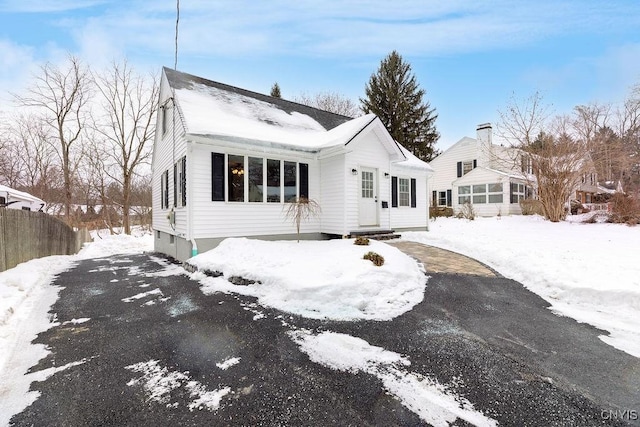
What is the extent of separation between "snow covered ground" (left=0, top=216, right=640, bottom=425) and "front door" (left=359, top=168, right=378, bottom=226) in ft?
7.13

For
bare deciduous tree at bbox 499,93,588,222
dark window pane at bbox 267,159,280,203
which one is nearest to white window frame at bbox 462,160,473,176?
bare deciduous tree at bbox 499,93,588,222

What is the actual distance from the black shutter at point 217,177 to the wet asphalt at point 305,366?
148 inches

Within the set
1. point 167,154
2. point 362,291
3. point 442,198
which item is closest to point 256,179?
point 167,154

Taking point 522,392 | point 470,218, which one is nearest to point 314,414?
point 522,392

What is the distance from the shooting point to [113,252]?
1345 cm

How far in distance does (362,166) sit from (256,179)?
384cm

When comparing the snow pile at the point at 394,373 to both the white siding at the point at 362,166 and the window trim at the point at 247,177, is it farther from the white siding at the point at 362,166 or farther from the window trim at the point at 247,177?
the white siding at the point at 362,166

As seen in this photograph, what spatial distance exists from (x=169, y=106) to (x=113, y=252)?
812 cm

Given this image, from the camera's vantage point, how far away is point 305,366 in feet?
9.23

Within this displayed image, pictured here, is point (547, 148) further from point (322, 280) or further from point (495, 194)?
point (322, 280)

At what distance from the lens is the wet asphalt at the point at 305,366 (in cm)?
213

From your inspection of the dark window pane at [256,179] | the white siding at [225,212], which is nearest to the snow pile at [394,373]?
the white siding at [225,212]

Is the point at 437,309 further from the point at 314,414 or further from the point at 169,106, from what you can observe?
the point at 169,106

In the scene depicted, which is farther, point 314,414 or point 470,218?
point 470,218
